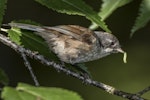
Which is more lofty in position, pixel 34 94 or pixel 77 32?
pixel 77 32

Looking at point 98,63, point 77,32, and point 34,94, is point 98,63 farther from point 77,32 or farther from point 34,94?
point 34,94

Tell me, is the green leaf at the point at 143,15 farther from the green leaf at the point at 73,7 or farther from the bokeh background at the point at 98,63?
the bokeh background at the point at 98,63

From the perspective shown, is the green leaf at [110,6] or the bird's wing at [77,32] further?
the bird's wing at [77,32]

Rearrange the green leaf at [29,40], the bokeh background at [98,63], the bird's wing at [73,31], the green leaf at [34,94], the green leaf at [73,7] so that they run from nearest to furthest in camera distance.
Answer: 1. the green leaf at [34,94]
2. the green leaf at [73,7]
3. the green leaf at [29,40]
4. the bird's wing at [73,31]
5. the bokeh background at [98,63]

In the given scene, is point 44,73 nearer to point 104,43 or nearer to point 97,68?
point 97,68

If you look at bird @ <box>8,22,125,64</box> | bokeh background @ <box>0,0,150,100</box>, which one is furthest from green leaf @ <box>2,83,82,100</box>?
bokeh background @ <box>0,0,150,100</box>

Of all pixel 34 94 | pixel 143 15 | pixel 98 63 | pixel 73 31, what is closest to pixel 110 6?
pixel 143 15

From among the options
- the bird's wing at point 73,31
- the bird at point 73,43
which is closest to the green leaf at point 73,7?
the bird's wing at point 73,31
